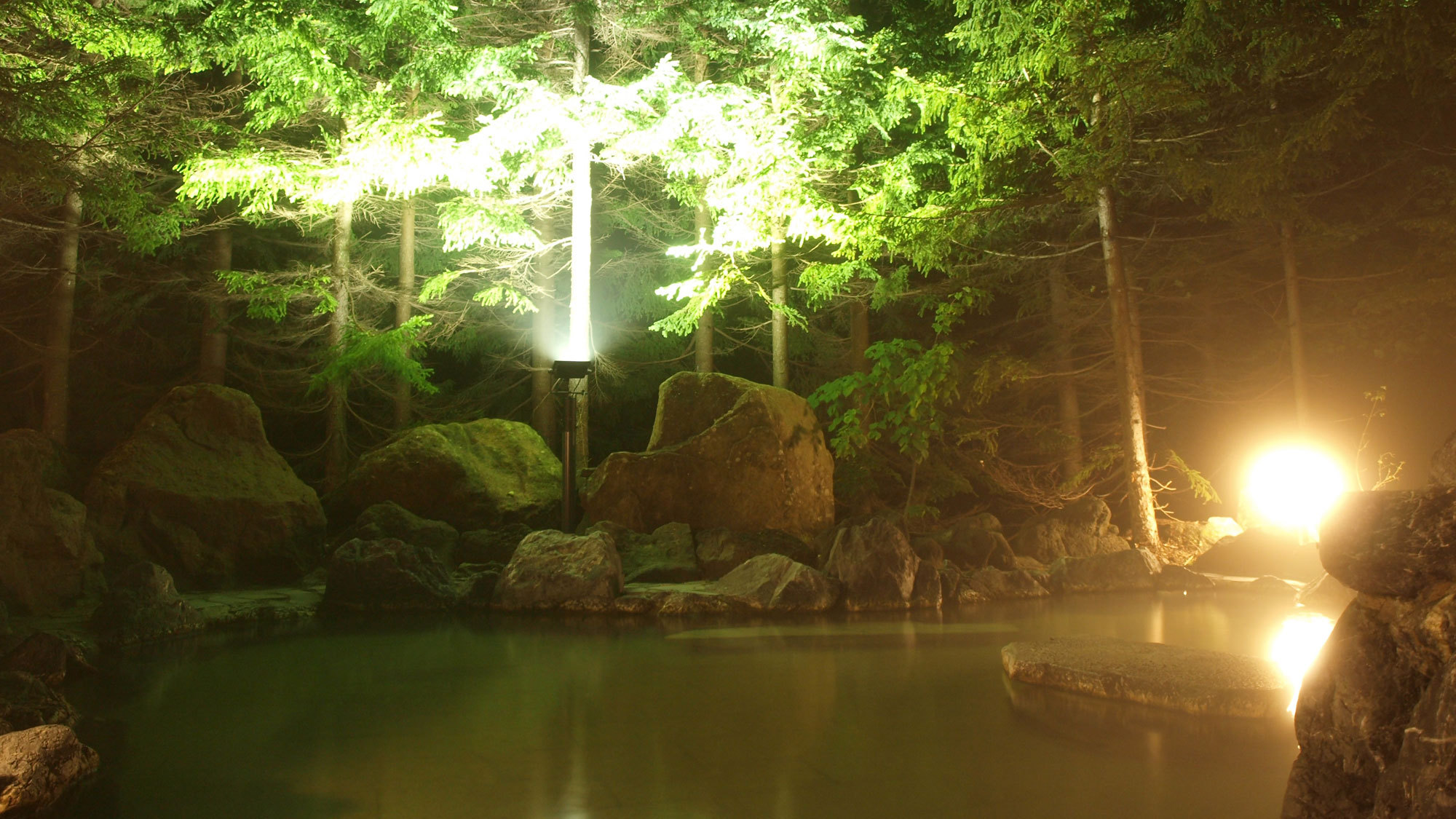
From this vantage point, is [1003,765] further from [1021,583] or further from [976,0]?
[976,0]

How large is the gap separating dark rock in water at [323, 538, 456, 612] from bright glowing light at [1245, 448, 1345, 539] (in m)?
11.5

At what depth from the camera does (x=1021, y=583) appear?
10.8m

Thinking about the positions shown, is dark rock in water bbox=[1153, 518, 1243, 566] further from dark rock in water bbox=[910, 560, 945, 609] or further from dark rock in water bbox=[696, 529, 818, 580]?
dark rock in water bbox=[696, 529, 818, 580]

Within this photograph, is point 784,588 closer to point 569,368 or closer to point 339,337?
point 569,368

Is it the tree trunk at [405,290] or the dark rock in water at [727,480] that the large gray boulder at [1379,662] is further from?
the tree trunk at [405,290]

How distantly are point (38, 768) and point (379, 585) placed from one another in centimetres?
619

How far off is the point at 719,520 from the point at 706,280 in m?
3.88

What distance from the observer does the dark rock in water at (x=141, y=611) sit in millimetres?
8062

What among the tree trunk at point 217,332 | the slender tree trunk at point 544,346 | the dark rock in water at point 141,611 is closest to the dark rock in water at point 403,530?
the dark rock in water at point 141,611

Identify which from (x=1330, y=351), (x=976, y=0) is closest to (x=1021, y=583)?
(x=976, y=0)

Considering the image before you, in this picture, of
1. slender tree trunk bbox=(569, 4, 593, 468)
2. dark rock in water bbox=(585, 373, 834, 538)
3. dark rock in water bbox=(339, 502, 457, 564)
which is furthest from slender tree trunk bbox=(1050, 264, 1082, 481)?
dark rock in water bbox=(339, 502, 457, 564)

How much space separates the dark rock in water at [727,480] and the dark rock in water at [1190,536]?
5.12 meters

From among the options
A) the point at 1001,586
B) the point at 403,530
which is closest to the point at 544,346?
the point at 403,530

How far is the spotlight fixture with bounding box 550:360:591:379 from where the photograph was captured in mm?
12133
